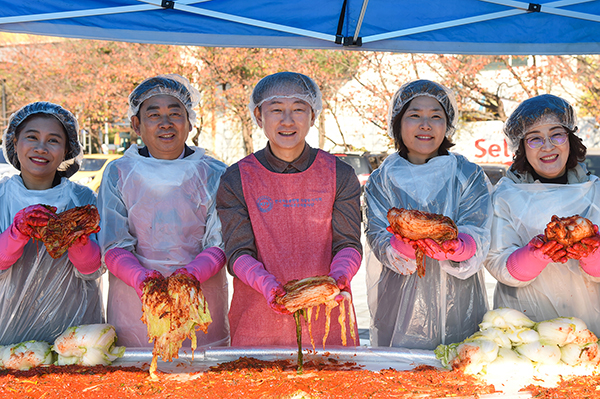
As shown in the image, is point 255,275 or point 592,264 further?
point 592,264

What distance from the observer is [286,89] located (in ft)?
7.82

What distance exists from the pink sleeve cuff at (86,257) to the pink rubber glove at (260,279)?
66 cm

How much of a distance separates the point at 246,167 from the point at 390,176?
0.70 metres

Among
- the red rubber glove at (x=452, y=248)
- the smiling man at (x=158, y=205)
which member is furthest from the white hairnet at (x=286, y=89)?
the red rubber glove at (x=452, y=248)

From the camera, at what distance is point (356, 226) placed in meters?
2.44

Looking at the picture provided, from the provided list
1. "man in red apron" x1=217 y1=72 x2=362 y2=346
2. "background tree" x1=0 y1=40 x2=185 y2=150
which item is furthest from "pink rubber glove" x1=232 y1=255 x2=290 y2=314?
"background tree" x1=0 y1=40 x2=185 y2=150

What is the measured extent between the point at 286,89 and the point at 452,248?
0.98 metres

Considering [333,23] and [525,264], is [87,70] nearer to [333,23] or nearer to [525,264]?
[333,23]

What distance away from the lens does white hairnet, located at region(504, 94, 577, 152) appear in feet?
8.18

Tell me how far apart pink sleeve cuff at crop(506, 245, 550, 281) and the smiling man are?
1270mm

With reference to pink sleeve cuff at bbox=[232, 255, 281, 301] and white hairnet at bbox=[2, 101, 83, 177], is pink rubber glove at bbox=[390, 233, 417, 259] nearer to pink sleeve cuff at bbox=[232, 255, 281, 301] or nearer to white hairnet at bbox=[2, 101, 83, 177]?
pink sleeve cuff at bbox=[232, 255, 281, 301]

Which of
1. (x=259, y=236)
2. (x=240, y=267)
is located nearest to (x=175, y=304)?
(x=240, y=267)

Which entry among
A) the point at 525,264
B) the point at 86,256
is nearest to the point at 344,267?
the point at 525,264

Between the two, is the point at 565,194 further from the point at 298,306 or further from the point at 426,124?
the point at 298,306
